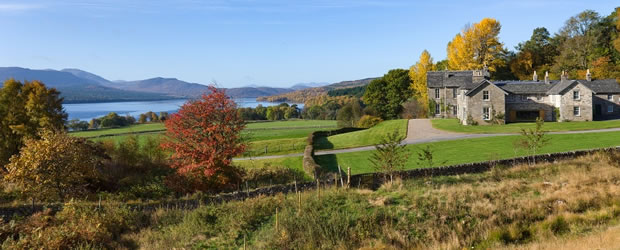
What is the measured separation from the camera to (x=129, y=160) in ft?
107

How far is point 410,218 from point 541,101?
41155 mm

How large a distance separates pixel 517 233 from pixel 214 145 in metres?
14.2

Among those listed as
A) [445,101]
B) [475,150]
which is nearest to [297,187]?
[475,150]

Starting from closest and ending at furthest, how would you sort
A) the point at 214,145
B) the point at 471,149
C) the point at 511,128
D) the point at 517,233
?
the point at 517,233 < the point at 214,145 < the point at 471,149 < the point at 511,128

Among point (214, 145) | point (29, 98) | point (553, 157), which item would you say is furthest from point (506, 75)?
point (29, 98)

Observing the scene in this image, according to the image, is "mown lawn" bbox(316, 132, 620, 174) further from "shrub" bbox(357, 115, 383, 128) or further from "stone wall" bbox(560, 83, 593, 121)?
"shrub" bbox(357, 115, 383, 128)

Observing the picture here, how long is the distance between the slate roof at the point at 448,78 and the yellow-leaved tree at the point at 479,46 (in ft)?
36.4

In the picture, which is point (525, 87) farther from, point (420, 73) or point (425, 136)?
point (420, 73)

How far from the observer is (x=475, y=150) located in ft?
96.8

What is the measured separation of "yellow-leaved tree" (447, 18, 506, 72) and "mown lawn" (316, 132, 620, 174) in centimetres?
3783

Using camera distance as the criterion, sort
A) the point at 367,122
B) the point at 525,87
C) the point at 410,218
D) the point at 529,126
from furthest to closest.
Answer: the point at 367,122
the point at 525,87
the point at 529,126
the point at 410,218

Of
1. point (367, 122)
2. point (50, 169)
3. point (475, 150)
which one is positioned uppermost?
point (367, 122)

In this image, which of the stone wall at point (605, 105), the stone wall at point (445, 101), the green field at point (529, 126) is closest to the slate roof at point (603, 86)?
the stone wall at point (605, 105)

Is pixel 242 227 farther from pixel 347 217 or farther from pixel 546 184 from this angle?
pixel 546 184
